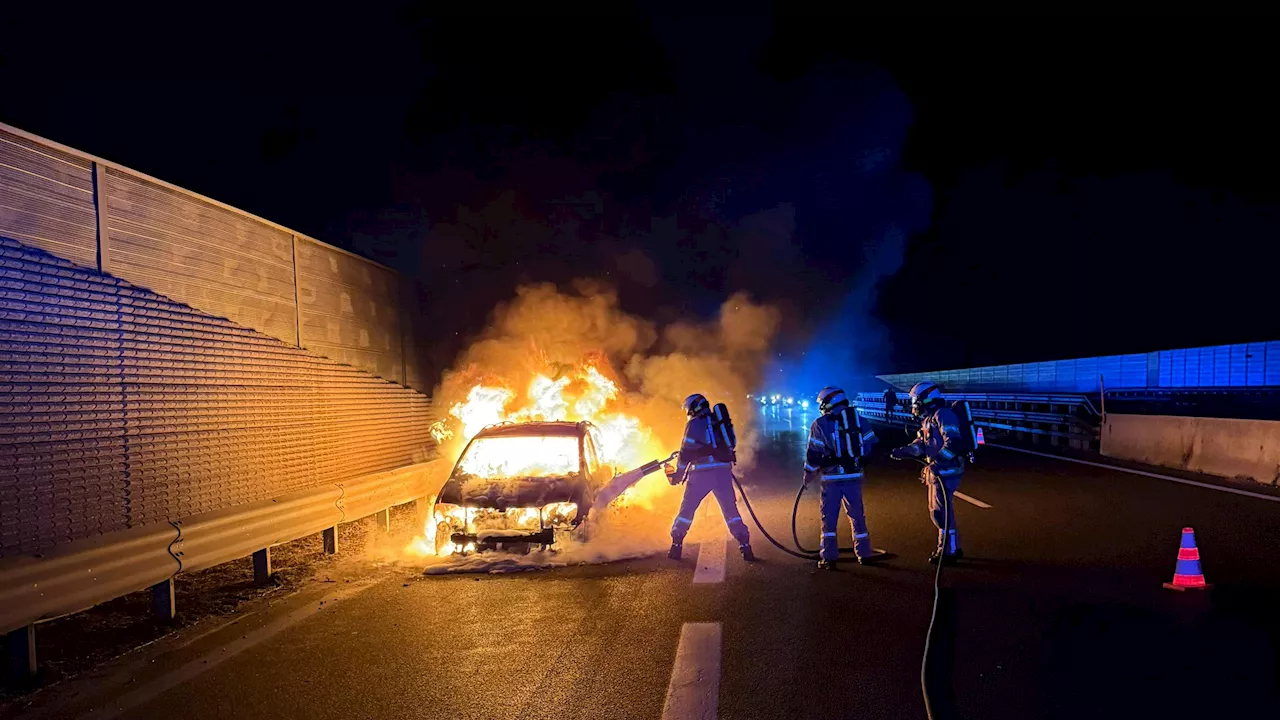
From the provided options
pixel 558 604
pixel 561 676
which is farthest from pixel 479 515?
pixel 561 676

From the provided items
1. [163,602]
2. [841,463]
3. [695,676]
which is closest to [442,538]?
[163,602]

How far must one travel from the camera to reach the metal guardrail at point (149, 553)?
4.77 meters

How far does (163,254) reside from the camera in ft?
28.1

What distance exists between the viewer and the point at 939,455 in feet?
24.5

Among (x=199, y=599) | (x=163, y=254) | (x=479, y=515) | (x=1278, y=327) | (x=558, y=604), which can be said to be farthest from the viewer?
(x=1278, y=327)

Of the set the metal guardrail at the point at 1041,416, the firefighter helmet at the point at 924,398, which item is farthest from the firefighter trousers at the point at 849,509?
the metal guardrail at the point at 1041,416

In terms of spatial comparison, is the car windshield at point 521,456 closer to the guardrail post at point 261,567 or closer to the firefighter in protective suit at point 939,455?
the guardrail post at point 261,567

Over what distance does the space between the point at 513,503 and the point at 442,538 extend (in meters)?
0.93

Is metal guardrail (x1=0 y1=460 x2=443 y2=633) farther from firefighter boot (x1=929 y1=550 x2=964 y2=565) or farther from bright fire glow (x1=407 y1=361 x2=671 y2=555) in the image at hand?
firefighter boot (x1=929 y1=550 x2=964 y2=565)

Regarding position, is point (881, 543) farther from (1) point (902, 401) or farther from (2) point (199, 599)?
(2) point (199, 599)

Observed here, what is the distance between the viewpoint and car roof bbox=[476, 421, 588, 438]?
9.71 meters

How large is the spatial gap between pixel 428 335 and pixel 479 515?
8.76 meters

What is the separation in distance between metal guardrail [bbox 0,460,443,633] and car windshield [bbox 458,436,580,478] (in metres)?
1.53

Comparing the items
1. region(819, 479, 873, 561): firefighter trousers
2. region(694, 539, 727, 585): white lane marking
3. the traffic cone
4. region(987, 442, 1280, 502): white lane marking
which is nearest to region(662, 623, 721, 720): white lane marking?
region(694, 539, 727, 585): white lane marking
